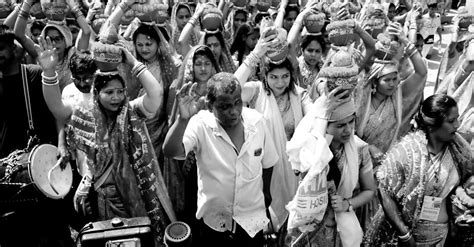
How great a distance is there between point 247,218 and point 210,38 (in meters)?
Answer: 2.36

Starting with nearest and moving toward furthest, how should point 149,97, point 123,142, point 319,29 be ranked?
point 123,142 < point 149,97 < point 319,29

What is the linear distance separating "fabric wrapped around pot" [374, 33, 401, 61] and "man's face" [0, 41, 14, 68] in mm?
3048

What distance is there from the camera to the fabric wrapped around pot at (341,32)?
3711 millimetres

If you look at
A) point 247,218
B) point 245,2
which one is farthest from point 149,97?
point 245,2

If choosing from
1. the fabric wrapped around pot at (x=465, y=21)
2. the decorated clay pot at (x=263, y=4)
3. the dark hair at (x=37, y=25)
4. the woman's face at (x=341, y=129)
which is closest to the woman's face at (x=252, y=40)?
the decorated clay pot at (x=263, y=4)

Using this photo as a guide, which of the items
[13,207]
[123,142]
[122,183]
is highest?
[123,142]

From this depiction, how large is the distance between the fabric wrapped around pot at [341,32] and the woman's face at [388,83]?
430 mm

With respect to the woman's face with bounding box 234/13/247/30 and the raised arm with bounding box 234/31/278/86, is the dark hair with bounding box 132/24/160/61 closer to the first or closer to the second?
the raised arm with bounding box 234/31/278/86

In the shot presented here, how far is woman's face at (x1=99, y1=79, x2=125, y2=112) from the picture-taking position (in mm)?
2916

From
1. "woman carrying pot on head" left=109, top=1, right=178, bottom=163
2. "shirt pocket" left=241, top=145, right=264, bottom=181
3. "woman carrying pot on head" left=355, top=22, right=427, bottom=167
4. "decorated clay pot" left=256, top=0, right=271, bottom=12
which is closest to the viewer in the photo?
"shirt pocket" left=241, top=145, right=264, bottom=181

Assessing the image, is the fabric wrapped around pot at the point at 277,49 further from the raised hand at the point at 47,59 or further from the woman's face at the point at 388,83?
the raised hand at the point at 47,59

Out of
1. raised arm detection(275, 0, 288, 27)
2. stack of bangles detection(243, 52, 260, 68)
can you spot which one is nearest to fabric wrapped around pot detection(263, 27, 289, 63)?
stack of bangles detection(243, 52, 260, 68)

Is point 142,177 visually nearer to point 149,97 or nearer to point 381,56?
point 149,97

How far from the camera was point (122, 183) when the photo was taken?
2932mm
